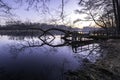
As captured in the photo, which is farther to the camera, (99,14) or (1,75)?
(99,14)

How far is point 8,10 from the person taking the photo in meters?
7.66

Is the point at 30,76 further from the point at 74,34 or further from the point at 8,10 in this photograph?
the point at 74,34

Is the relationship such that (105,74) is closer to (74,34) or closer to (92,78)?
(92,78)

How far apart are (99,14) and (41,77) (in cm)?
2534

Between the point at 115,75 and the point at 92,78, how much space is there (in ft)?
3.19

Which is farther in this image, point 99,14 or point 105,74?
point 99,14

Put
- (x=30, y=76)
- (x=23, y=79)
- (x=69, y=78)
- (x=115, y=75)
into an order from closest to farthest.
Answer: (x=115, y=75) → (x=69, y=78) → (x=23, y=79) → (x=30, y=76)

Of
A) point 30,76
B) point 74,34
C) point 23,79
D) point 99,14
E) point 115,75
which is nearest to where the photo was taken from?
point 115,75

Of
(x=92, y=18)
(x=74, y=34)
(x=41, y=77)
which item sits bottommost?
(x=41, y=77)

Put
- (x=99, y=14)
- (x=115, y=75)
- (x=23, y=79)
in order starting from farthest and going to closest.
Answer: (x=99, y=14) < (x=23, y=79) < (x=115, y=75)

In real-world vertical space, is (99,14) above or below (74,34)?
above

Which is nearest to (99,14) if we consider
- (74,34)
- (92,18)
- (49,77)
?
(92,18)

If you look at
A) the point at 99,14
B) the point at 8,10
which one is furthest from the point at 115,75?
the point at 99,14

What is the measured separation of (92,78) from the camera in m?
6.76
